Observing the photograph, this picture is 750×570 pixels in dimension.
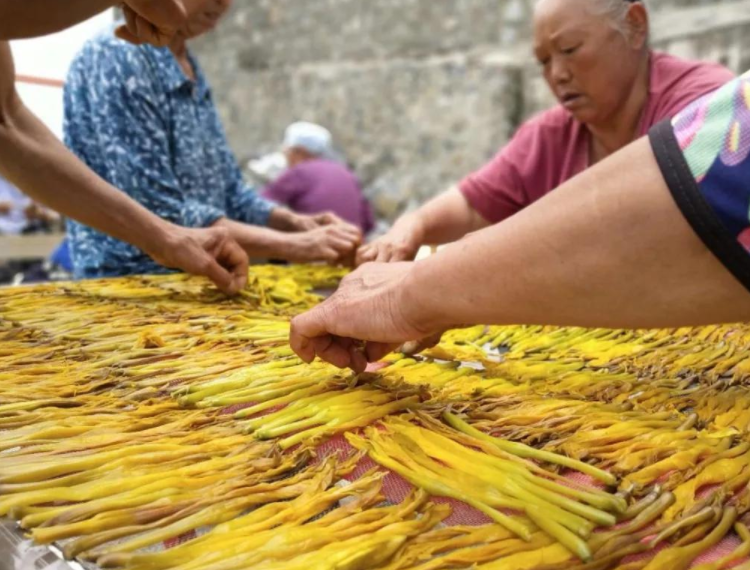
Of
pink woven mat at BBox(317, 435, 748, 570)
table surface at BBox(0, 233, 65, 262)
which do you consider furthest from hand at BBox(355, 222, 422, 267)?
table surface at BBox(0, 233, 65, 262)

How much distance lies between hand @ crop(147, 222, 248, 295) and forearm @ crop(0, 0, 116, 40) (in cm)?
78

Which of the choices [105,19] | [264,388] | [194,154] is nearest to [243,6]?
[105,19]

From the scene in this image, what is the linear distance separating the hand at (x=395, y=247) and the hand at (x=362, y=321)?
0.91 meters

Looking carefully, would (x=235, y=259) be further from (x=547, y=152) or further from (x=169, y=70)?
(x=547, y=152)

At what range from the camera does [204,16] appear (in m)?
2.03

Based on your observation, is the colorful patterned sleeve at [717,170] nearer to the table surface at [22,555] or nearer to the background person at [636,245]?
the background person at [636,245]

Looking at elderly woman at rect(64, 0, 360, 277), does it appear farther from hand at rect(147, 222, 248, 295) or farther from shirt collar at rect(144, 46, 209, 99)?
hand at rect(147, 222, 248, 295)

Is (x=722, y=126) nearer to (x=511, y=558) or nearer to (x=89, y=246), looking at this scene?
(x=511, y=558)

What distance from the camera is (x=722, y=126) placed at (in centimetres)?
61

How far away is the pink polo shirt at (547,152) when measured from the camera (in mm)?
1875

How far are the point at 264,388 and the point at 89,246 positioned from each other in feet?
4.55

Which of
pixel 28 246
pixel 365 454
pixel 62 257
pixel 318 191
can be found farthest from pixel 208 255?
pixel 28 246

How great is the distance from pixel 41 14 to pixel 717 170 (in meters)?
0.80

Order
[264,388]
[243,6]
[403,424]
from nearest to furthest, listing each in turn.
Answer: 1. [403,424]
2. [264,388]
3. [243,6]
